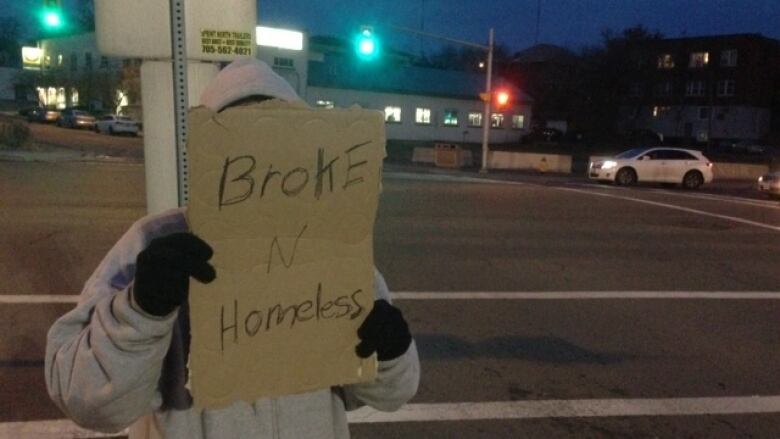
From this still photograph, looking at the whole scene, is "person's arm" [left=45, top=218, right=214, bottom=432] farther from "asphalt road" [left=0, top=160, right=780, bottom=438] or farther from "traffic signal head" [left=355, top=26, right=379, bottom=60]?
"traffic signal head" [left=355, top=26, right=379, bottom=60]

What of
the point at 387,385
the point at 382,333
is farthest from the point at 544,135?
the point at 382,333

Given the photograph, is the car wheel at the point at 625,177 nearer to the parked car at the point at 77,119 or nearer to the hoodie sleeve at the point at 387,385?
the hoodie sleeve at the point at 387,385

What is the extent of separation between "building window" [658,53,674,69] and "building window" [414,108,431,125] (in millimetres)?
32532

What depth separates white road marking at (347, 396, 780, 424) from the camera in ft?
15.2

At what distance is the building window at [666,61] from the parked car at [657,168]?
175 feet

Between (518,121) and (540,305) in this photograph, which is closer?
(540,305)

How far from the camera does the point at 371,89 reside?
53.2m

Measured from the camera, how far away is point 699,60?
73562mm

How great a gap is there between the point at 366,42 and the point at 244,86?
21951 millimetres

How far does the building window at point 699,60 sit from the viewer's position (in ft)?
240

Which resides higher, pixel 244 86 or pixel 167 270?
pixel 244 86

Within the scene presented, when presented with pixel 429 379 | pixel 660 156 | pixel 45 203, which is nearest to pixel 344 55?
pixel 660 156

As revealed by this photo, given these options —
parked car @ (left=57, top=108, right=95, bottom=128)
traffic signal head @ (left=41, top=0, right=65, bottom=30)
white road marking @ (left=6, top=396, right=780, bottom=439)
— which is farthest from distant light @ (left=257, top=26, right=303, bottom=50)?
white road marking @ (left=6, top=396, right=780, bottom=439)

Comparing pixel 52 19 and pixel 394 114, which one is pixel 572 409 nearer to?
pixel 52 19
